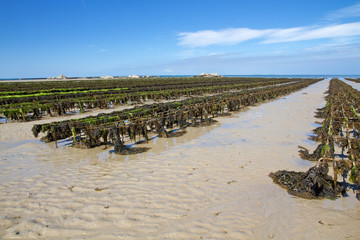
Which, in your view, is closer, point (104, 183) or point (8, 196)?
point (8, 196)

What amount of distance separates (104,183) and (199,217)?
2621 mm

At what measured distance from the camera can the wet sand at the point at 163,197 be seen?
3488 mm

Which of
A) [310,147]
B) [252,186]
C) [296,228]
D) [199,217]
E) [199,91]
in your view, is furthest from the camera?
[199,91]

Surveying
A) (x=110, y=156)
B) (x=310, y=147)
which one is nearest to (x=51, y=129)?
(x=110, y=156)

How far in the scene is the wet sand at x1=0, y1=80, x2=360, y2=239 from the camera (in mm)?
3488

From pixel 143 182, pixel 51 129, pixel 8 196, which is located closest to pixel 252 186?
pixel 143 182

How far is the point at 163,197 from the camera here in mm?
4480

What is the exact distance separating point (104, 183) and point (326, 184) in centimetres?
510

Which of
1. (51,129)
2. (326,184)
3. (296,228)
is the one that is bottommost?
(296,228)

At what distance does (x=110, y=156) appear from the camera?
7.09m

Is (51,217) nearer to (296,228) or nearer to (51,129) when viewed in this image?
(296,228)

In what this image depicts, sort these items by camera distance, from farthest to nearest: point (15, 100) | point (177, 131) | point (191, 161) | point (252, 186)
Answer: point (15, 100)
point (177, 131)
point (191, 161)
point (252, 186)

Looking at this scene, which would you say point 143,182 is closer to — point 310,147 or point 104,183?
point 104,183

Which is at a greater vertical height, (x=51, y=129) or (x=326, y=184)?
(x=51, y=129)
